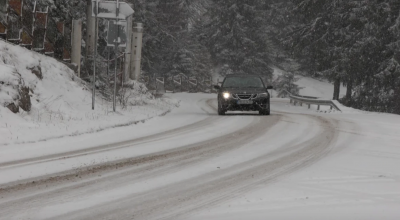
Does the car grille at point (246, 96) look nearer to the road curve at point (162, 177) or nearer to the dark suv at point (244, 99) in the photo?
the dark suv at point (244, 99)

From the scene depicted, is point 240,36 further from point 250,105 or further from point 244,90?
point 250,105

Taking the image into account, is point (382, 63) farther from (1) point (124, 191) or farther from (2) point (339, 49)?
(1) point (124, 191)

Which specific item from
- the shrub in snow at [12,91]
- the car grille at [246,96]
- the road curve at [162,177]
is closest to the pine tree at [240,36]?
the car grille at [246,96]

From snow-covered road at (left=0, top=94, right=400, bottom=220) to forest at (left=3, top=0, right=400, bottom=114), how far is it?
12.8 meters

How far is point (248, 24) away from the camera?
189 feet

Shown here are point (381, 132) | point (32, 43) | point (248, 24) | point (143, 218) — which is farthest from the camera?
point (248, 24)

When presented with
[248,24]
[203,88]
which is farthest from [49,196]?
[248,24]

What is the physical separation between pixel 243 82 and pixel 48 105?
7686 mm

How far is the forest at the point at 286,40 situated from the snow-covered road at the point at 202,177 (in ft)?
42.0

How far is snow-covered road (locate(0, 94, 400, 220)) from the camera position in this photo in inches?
200

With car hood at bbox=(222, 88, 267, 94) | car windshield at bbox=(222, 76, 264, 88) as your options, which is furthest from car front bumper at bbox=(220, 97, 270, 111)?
car windshield at bbox=(222, 76, 264, 88)

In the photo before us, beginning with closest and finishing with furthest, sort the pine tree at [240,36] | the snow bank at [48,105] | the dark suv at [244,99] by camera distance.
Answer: the snow bank at [48,105], the dark suv at [244,99], the pine tree at [240,36]

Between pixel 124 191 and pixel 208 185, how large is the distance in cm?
110

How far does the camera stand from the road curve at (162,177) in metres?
Result: 5.04
